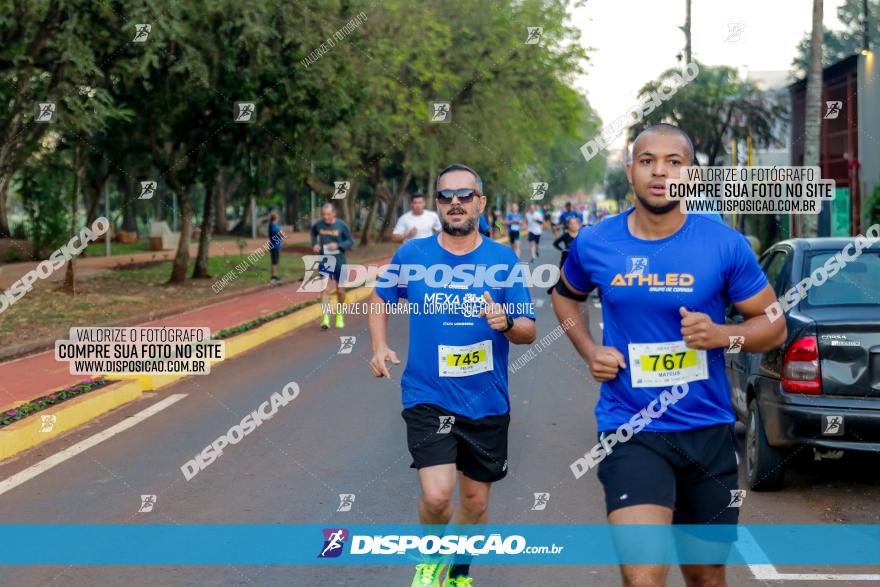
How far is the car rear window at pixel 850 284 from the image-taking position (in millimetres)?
7766

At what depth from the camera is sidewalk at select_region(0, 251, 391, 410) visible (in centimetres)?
1209

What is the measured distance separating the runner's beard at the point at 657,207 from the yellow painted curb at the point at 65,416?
679 centimetres

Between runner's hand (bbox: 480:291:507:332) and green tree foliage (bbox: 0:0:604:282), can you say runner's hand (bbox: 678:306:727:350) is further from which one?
green tree foliage (bbox: 0:0:604:282)

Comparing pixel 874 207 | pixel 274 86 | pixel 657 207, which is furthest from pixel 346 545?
pixel 874 207

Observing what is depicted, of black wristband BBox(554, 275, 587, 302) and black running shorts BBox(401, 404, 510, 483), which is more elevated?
black wristband BBox(554, 275, 587, 302)

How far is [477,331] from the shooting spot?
5508mm

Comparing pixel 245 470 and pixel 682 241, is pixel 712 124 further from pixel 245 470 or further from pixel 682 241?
pixel 682 241

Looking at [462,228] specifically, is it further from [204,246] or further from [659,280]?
[204,246]

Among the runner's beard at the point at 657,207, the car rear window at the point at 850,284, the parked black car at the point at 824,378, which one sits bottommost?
the parked black car at the point at 824,378

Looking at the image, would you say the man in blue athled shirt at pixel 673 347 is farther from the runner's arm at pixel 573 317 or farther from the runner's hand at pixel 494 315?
the runner's hand at pixel 494 315

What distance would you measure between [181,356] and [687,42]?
31.3 metres

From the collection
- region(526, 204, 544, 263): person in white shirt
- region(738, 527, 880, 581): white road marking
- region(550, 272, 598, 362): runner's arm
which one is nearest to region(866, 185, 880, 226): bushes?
region(526, 204, 544, 263): person in white shirt

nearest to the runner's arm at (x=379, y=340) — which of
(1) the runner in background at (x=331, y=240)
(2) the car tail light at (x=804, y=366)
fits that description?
(2) the car tail light at (x=804, y=366)

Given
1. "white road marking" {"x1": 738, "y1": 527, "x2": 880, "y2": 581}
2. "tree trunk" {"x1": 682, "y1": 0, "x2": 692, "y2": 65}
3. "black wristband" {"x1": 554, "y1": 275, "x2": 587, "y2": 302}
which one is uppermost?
"tree trunk" {"x1": 682, "y1": 0, "x2": 692, "y2": 65}
